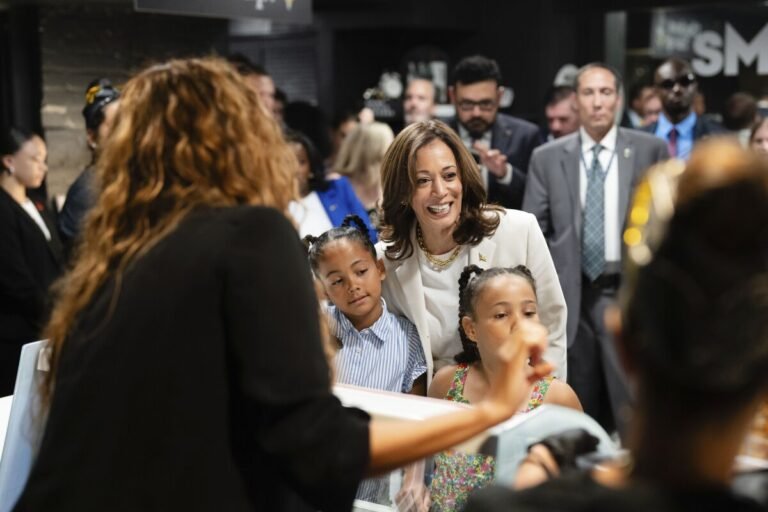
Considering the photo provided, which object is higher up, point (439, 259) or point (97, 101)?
point (97, 101)

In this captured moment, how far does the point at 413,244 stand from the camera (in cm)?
307

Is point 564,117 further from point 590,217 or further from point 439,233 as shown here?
point 439,233

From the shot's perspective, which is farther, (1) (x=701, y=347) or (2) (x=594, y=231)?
(2) (x=594, y=231)

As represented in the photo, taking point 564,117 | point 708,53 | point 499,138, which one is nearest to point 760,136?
point 499,138

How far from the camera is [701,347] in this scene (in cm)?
95

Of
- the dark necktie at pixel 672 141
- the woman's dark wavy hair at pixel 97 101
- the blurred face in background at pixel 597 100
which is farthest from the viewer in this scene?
the dark necktie at pixel 672 141

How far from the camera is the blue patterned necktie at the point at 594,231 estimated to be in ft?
15.1

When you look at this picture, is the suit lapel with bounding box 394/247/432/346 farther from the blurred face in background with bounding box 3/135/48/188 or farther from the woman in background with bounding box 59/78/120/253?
the blurred face in background with bounding box 3/135/48/188

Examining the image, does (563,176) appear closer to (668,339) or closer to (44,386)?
(44,386)

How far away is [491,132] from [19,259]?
2310 mm

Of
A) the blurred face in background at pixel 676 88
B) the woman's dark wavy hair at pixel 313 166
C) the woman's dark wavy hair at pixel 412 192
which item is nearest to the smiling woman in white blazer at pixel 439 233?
the woman's dark wavy hair at pixel 412 192

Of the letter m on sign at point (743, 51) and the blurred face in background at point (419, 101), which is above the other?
the letter m on sign at point (743, 51)

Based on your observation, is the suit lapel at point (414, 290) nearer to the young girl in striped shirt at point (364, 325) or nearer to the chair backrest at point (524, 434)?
the young girl in striped shirt at point (364, 325)

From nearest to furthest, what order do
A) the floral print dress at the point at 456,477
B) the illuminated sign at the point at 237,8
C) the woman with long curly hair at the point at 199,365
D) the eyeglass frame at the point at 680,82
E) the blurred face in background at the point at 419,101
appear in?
the woman with long curly hair at the point at 199,365
the floral print dress at the point at 456,477
the illuminated sign at the point at 237,8
the eyeglass frame at the point at 680,82
the blurred face in background at the point at 419,101
